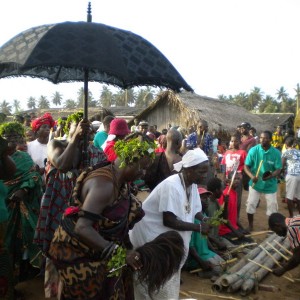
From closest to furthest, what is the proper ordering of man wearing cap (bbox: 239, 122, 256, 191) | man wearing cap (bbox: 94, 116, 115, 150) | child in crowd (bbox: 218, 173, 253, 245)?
child in crowd (bbox: 218, 173, 253, 245) → man wearing cap (bbox: 94, 116, 115, 150) → man wearing cap (bbox: 239, 122, 256, 191)

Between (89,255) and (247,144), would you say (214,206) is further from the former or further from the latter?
(89,255)

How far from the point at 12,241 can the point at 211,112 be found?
62.6 ft

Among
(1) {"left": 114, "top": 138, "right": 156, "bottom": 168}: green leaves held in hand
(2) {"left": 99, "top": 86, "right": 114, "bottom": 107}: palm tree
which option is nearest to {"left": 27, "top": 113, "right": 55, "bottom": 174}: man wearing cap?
(1) {"left": 114, "top": 138, "right": 156, "bottom": 168}: green leaves held in hand

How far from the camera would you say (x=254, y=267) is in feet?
17.1

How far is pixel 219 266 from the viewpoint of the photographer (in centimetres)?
Answer: 534

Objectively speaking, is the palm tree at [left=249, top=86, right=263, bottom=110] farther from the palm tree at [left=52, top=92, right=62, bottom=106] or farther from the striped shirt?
the striped shirt

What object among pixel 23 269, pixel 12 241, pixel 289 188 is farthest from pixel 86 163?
pixel 289 188

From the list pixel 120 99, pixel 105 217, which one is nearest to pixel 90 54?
pixel 105 217

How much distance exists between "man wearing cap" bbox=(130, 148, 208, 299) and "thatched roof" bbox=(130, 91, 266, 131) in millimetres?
15160

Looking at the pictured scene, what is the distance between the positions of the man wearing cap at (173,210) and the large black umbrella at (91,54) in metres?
0.73

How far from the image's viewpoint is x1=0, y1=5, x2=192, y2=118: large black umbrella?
295cm

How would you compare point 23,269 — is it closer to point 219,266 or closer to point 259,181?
point 219,266

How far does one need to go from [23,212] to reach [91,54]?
7.80ft

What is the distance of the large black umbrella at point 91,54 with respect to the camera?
9.68ft
